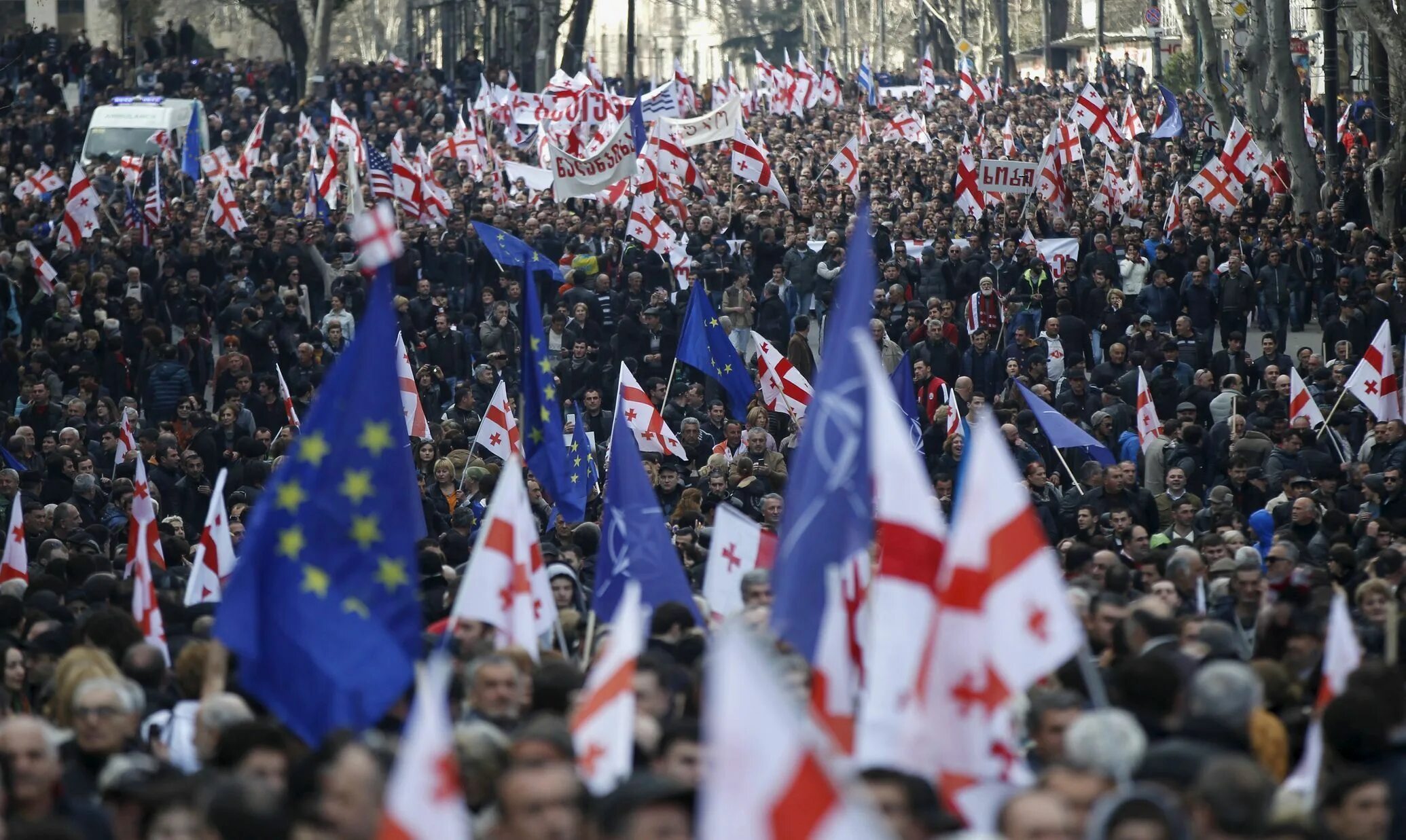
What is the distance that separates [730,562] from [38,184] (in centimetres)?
2138

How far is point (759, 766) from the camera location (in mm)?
3830

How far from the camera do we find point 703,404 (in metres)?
17.2

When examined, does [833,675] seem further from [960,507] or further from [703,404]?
[703,404]

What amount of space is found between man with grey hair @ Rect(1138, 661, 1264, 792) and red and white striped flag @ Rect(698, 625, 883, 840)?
6.05 feet

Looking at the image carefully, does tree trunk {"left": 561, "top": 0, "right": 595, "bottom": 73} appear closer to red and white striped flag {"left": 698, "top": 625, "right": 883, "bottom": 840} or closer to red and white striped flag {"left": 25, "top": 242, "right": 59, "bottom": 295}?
red and white striped flag {"left": 25, "top": 242, "right": 59, "bottom": 295}

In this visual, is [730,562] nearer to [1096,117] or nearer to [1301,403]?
[1301,403]

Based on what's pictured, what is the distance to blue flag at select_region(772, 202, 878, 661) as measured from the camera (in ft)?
21.7

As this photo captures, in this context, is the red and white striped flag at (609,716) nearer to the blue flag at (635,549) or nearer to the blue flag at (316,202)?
the blue flag at (635,549)

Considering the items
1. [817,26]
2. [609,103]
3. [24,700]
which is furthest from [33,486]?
[817,26]

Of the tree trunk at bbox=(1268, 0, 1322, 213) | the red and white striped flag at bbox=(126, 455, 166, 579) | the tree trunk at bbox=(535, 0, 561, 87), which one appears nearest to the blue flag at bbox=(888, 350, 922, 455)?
the red and white striped flag at bbox=(126, 455, 166, 579)

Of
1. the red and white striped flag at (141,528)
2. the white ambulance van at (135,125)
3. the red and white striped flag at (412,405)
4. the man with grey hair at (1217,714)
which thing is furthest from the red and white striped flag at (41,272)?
the man with grey hair at (1217,714)

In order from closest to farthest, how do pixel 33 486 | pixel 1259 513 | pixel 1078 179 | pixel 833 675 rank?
pixel 833 675 → pixel 1259 513 → pixel 33 486 → pixel 1078 179

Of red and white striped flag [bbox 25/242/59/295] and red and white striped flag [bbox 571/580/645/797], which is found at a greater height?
red and white striped flag [bbox 25/242/59/295]

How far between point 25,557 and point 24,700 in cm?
305
